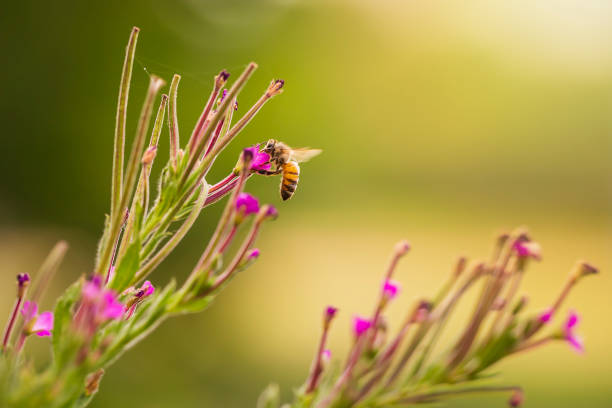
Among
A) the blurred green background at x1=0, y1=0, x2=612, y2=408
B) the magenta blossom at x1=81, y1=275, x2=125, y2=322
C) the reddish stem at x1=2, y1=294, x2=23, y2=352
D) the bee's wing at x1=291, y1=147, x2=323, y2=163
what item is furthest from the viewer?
the blurred green background at x1=0, y1=0, x2=612, y2=408

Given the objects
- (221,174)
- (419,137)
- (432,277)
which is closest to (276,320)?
(432,277)

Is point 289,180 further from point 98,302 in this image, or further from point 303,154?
point 98,302

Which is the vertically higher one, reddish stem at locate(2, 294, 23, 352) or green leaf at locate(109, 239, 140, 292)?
green leaf at locate(109, 239, 140, 292)

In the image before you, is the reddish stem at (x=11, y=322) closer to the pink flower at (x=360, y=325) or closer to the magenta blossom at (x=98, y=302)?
the magenta blossom at (x=98, y=302)

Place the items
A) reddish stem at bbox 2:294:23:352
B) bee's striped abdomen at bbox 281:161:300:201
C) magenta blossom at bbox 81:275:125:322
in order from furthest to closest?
bee's striped abdomen at bbox 281:161:300:201
reddish stem at bbox 2:294:23:352
magenta blossom at bbox 81:275:125:322

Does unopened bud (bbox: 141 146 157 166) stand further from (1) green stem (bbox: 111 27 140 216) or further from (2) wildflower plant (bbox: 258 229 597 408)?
(2) wildflower plant (bbox: 258 229 597 408)

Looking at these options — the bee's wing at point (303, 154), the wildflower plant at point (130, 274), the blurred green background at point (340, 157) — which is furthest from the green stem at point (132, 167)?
the blurred green background at point (340, 157)

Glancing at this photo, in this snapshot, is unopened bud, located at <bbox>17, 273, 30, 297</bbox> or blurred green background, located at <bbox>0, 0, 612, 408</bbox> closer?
unopened bud, located at <bbox>17, 273, 30, 297</bbox>

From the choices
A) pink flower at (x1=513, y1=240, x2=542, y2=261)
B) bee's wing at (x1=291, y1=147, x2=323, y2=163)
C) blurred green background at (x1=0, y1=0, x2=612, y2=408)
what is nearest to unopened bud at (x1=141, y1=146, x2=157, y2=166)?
pink flower at (x1=513, y1=240, x2=542, y2=261)
